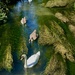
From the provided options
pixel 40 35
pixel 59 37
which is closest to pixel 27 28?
pixel 40 35

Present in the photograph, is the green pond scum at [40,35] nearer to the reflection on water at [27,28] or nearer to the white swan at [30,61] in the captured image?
the reflection on water at [27,28]

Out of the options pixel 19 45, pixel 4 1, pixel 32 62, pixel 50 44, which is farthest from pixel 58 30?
pixel 4 1

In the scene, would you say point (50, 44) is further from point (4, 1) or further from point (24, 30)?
point (4, 1)

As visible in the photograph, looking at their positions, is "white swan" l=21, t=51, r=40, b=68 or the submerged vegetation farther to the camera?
"white swan" l=21, t=51, r=40, b=68

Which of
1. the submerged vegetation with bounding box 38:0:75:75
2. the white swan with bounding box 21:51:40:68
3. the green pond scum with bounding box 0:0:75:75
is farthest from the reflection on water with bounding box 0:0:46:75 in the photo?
the submerged vegetation with bounding box 38:0:75:75

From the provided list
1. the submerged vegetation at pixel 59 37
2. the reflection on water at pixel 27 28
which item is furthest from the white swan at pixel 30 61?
the submerged vegetation at pixel 59 37

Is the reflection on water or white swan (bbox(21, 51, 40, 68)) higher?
white swan (bbox(21, 51, 40, 68))

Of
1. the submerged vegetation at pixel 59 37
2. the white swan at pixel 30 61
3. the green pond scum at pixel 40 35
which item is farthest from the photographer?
the green pond scum at pixel 40 35

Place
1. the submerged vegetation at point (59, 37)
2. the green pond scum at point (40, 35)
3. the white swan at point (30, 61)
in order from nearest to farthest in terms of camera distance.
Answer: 1. the submerged vegetation at point (59, 37)
2. the white swan at point (30, 61)
3. the green pond scum at point (40, 35)

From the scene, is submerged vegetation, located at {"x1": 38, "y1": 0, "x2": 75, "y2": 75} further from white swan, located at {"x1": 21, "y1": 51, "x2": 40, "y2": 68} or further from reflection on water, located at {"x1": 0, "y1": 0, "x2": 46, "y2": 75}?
white swan, located at {"x1": 21, "y1": 51, "x2": 40, "y2": 68}

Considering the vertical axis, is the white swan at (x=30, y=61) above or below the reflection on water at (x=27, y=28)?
above
